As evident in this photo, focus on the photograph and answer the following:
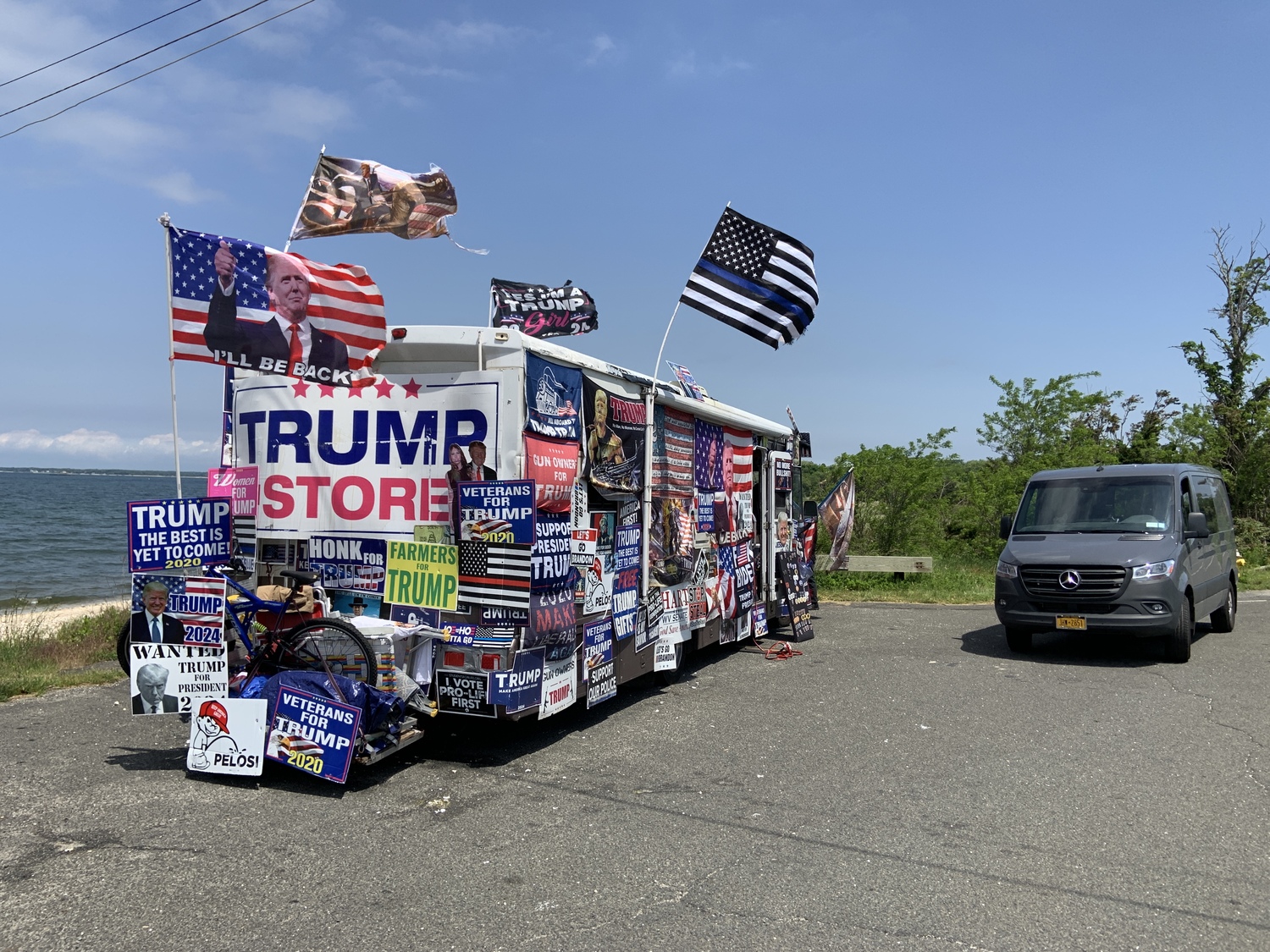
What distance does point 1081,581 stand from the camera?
974cm

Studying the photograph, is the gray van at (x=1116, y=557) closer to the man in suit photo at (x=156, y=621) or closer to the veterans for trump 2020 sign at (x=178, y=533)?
the veterans for trump 2020 sign at (x=178, y=533)

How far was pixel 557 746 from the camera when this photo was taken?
651cm

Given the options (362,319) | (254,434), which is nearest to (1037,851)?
(362,319)

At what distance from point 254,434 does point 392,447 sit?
1.11m

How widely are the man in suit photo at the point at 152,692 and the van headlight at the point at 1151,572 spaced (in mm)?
8659

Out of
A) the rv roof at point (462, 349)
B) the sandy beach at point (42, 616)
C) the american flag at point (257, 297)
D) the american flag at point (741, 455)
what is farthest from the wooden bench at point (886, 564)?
the sandy beach at point (42, 616)

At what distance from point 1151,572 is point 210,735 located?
861 cm

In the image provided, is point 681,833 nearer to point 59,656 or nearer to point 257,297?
point 257,297

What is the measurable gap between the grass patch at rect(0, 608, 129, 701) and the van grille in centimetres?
898

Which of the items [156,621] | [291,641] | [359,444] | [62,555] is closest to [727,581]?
[359,444]

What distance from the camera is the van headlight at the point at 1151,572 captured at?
31.2ft

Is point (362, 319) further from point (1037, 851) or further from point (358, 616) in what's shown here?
point (1037, 851)

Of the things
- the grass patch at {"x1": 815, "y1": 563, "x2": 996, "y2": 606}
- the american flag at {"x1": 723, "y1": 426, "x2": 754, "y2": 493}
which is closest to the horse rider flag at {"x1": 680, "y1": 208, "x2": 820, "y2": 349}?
the american flag at {"x1": 723, "y1": 426, "x2": 754, "y2": 493}

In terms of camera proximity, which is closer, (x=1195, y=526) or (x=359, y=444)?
(x=359, y=444)
